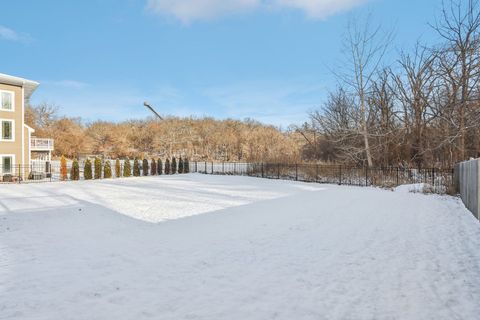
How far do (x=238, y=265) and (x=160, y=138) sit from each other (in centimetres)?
5436

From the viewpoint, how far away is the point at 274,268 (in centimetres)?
450

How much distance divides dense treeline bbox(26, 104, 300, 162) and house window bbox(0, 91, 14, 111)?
78.6ft

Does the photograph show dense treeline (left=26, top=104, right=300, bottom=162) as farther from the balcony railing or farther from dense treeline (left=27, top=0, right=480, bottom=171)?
the balcony railing

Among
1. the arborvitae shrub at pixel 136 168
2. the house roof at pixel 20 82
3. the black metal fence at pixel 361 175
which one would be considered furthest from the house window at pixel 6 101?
the black metal fence at pixel 361 175

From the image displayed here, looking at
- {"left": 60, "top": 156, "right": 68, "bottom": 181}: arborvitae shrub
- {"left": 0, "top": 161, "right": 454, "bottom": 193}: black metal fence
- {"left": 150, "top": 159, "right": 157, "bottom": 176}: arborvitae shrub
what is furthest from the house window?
{"left": 150, "top": 159, "right": 157, "bottom": 176}: arborvitae shrub

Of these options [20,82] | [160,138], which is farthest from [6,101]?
[160,138]

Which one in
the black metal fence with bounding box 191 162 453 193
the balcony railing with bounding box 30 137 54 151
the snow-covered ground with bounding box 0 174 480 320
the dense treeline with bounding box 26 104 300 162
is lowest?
the snow-covered ground with bounding box 0 174 480 320

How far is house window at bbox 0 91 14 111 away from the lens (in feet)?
74.4

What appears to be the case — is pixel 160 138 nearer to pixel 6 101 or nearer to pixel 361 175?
pixel 6 101

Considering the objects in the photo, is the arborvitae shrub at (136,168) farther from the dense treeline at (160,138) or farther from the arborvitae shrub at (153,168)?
the dense treeline at (160,138)

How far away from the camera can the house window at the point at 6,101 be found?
74.4ft

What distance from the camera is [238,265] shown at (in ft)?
15.2

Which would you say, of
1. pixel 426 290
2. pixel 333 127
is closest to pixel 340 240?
pixel 426 290

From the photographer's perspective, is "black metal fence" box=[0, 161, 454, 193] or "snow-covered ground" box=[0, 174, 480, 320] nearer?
"snow-covered ground" box=[0, 174, 480, 320]
